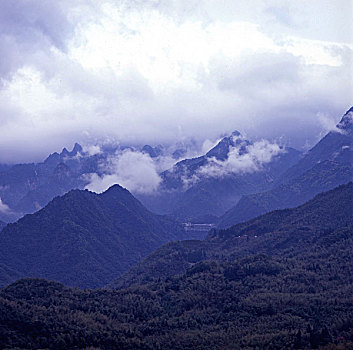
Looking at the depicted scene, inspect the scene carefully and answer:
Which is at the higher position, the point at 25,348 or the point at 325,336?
the point at 25,348

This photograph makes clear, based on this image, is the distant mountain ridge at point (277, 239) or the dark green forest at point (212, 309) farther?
the distant mountain ridge at point (277, 239)

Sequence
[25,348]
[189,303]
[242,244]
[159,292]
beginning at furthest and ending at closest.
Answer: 1. [242,244]
2. [159,292]
3. [189,303]
4. [25,348]

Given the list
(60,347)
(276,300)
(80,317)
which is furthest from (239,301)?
(60,347)

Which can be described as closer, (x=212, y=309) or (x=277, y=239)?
(x=212, y=309)

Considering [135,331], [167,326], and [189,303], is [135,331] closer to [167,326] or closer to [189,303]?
[167,326]

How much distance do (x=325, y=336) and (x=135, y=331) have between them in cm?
3212

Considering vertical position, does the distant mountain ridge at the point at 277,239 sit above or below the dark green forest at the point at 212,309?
above

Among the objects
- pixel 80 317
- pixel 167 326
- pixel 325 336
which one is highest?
pixel 80 317

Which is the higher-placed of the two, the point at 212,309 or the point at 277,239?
the point at 277,239

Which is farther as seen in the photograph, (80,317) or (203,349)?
(80,317)

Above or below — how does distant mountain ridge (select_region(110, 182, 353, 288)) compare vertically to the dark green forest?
above

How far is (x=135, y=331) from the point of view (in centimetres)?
8825

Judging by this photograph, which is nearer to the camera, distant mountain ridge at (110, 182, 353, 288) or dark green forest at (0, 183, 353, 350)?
dark green forest at (0, 183, 353, 350)

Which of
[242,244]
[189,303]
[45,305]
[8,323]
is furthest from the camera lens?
Result: [242,244]
